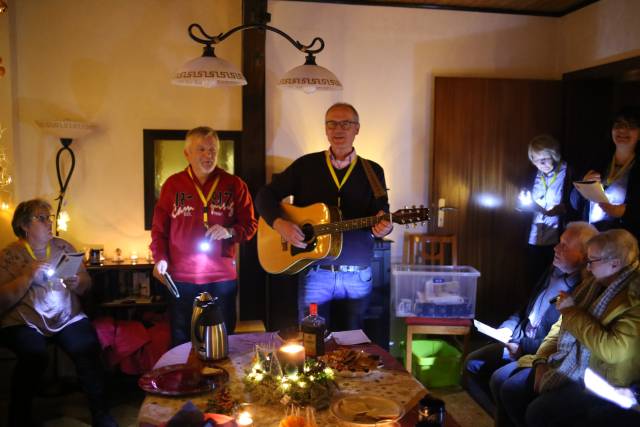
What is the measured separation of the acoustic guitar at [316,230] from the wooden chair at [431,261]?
43.3 inches

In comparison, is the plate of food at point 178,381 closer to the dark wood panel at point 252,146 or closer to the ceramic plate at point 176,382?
the ceramic plate at point 176,382

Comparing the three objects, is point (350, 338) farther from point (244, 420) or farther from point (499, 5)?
point (499, 5)

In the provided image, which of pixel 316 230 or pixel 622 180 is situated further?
pixel 622 180

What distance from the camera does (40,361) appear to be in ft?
9.25

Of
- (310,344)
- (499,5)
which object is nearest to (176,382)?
(310,344)

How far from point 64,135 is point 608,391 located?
320cm

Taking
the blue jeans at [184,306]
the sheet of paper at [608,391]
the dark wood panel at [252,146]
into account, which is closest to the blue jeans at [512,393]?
the sheet of paper at [608,391]

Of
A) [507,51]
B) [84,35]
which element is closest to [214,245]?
[84,35]

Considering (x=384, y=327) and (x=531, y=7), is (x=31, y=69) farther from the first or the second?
(x=531, y=7)

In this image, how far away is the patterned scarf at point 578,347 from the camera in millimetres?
2070

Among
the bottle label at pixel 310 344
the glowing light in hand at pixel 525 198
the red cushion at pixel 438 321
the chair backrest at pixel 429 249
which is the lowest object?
the red cushion at pixel 438 321

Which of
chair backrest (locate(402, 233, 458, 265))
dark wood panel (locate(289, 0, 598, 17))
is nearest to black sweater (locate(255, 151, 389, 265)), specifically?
chair backrest (locate(402, 233, 458, 265))

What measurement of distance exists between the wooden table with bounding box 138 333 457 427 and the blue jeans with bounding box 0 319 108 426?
1063 mm

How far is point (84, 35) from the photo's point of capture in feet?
12.0
